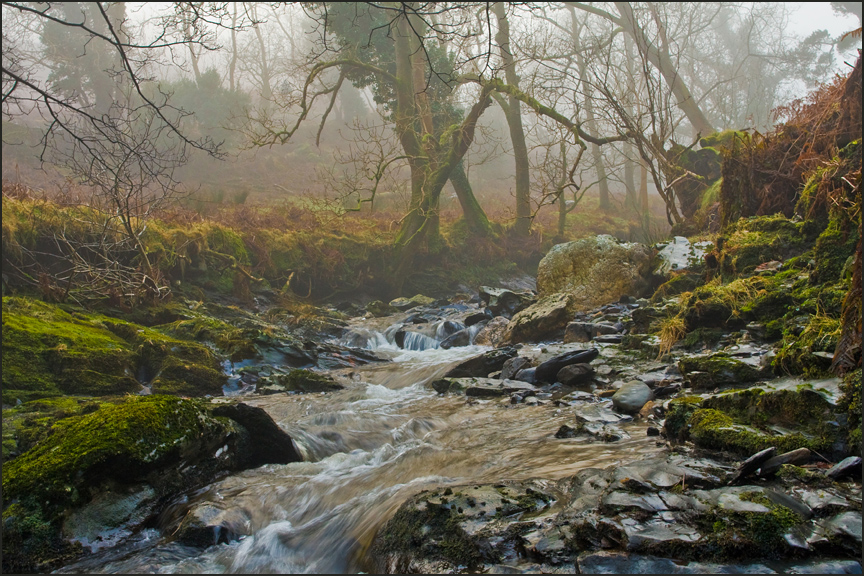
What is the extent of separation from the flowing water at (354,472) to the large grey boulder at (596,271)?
4738mm

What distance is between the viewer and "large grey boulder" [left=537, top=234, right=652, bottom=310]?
9.62m

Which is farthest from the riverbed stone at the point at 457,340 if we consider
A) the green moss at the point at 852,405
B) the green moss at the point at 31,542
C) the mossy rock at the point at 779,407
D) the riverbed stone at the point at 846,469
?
the riverbed stone at the point at 846,469

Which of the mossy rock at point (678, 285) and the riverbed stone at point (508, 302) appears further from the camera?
the riverbed stone at point (508, 302)

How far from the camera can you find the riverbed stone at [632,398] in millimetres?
4320

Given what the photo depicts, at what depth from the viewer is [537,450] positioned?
372 cm

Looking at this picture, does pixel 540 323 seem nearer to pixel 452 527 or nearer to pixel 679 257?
pixel 679 257

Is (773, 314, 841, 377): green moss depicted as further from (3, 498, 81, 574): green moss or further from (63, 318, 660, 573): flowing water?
(3, 498, 81, 574): green moss

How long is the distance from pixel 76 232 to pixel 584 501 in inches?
406

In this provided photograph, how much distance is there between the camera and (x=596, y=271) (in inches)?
397

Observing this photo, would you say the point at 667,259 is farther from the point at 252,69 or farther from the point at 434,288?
the point at 252,69

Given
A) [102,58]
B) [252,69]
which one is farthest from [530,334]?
[252,69]

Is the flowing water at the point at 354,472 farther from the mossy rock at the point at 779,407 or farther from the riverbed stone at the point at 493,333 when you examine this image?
the riverbed stone at the point at 493,333

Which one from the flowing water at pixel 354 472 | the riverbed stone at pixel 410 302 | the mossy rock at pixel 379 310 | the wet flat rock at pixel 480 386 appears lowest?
the flowing water at pixel 354 472

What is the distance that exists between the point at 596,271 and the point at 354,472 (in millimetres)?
7487
